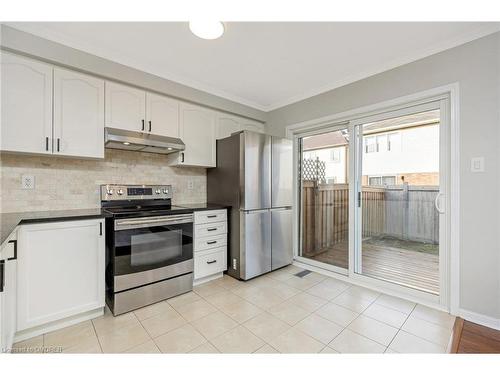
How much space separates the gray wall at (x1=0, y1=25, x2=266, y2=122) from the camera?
5.88ft

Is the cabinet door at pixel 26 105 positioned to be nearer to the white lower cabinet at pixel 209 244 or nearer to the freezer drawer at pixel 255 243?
the white lower cabinet at pixel 209 244

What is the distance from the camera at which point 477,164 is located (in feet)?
6.16

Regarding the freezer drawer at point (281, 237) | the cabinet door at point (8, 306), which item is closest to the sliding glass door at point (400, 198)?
the freezer drawer at point (281, 237)

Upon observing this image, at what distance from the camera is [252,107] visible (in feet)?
11.6

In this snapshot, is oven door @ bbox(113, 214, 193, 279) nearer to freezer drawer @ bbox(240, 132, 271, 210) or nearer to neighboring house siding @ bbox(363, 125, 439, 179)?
freezer drawer @ bbox(240, 132, 271, 210)

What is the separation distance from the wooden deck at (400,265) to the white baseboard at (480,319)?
26cm

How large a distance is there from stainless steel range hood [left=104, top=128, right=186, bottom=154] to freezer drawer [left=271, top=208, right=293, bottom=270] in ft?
4.93

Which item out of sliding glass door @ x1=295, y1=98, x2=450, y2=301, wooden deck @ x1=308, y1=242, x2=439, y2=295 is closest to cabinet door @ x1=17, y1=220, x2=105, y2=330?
sliding glass door @ x1=295, y1=98, x2=450, y2=301

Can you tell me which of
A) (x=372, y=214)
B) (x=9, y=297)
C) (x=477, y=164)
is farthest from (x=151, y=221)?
(x=477, y=164)

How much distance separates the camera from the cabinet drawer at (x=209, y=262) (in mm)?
2623

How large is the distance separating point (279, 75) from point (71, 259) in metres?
2.75

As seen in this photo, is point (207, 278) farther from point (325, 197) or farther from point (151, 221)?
point (325, 197)
